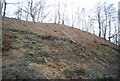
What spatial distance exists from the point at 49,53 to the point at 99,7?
2288 centimetres

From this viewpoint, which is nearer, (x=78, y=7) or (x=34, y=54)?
(x=34, y=54)

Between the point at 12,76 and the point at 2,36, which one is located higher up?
the point at 2,36

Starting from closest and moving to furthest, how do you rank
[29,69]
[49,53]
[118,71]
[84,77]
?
[29,69] < [84,77] < [49,53] < [118,71]

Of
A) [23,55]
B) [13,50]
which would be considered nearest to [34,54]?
[23,55]

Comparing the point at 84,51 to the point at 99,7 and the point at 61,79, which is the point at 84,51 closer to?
the point at 61,79

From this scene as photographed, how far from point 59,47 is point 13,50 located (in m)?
4.35

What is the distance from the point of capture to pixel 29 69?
25.2 ft

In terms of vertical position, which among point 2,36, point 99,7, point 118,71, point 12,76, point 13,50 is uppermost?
point 99,7

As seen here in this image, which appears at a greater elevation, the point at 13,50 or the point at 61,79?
the point at 13,50

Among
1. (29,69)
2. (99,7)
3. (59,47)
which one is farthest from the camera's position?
(99,7)

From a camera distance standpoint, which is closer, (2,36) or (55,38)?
(2,36)

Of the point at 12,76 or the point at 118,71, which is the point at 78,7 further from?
the point at 12,76

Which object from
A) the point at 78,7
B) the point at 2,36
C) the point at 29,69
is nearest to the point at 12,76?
the point at 29,69

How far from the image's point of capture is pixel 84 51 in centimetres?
1350
